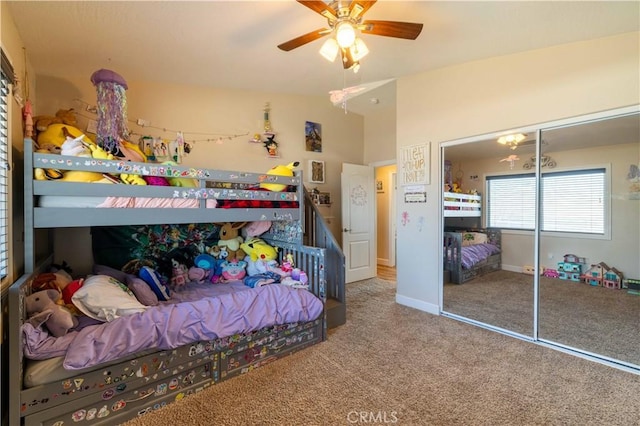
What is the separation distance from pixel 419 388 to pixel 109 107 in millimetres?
3194

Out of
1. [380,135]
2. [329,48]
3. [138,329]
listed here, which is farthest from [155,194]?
[380,135]

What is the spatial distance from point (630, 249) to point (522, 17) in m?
2.26

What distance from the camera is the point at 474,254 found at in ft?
10.8

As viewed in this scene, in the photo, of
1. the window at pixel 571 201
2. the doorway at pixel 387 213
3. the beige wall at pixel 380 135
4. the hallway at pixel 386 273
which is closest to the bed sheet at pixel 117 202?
the window at pixel 571 201

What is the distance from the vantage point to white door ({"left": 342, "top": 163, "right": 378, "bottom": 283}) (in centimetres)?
448

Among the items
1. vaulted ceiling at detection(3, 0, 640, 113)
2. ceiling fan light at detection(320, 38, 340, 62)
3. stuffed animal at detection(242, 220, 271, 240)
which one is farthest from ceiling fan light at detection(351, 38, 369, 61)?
stuffed animal at detection(242, 220, 271, 240)

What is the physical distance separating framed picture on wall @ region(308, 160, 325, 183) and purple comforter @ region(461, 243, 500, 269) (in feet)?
7.12

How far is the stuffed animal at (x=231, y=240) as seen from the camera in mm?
3154

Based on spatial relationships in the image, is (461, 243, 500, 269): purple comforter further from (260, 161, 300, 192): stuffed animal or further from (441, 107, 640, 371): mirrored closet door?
(260, 161, 300, 192): stuffed animal

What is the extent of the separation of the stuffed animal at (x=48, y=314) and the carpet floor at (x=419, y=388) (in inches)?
26.1

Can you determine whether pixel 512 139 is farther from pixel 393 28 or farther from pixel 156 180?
pixel 156 180

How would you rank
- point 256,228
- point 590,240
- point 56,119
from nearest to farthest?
1. point 56,119
2. point 590,240
3. point 256,228

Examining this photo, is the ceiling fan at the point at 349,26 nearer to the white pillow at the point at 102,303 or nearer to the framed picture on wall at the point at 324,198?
the white pillow at the point at 102,303

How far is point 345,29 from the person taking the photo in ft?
5.50
